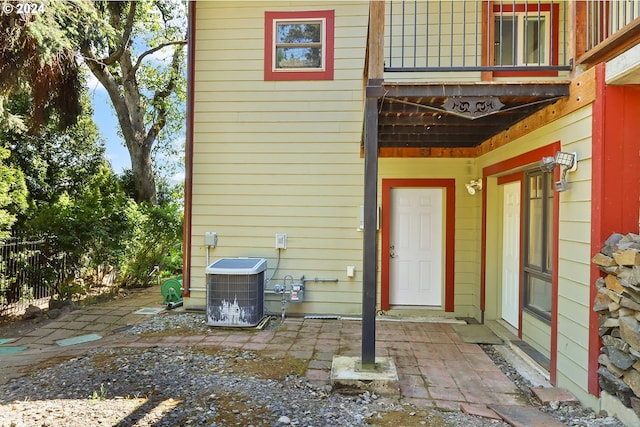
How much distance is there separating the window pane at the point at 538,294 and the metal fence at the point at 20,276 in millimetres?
6879

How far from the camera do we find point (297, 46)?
5539 millimetres

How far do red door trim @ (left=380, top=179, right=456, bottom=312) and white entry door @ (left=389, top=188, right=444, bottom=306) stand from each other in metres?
0.11

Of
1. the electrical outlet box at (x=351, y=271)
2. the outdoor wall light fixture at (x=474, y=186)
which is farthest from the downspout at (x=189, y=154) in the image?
the outdoor wall light fixture at (x=474, y=186)

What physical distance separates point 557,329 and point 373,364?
1.51 meters

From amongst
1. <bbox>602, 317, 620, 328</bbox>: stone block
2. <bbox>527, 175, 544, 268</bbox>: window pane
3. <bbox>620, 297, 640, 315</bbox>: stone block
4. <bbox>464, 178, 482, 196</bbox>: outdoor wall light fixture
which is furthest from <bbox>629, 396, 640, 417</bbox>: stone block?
<bbox>464, 178, 482, 196</bbox>: outdoor wall light fixture

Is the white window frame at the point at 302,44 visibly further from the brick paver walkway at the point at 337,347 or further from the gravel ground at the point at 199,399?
the gravel ground at the point at 199,399

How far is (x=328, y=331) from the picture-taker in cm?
475

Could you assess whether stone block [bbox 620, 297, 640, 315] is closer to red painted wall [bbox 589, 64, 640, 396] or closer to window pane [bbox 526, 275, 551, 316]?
red painted wall [bbox 589, 64, 640, 396]

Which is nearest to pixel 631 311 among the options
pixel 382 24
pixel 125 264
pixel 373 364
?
pixel 373 364

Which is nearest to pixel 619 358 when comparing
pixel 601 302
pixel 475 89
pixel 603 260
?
pixel 601 302

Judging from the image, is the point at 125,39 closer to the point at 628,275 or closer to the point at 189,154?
the point at 189,154

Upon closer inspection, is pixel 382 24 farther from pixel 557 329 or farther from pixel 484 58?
pixel 557 329

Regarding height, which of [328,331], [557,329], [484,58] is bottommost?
[328,331]

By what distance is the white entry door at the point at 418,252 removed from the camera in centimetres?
550
